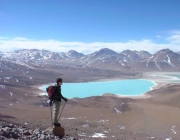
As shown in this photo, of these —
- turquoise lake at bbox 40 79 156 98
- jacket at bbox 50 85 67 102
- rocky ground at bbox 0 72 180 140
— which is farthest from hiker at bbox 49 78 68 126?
turquoise lake at bbox 40 79 156 98

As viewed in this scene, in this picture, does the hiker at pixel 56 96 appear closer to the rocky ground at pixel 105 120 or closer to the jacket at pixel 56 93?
the jacket at pixel 56 93

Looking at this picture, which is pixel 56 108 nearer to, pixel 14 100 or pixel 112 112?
pixel 112 112

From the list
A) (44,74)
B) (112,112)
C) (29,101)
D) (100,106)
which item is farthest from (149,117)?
(44,74)

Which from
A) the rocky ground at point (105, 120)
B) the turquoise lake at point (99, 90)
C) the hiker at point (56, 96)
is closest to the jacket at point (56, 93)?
the hiker at point (56, 96)

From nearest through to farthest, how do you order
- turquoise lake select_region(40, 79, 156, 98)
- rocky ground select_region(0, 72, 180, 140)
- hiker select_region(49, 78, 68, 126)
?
1. hiker select_region(49, 78, 68, 126)
2. rocky ground select_region(0, 72, 180, 140)
3. turquoise lake select_region(40, 79, 156, 98)

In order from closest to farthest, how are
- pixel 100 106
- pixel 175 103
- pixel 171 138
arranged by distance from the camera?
pixel 171 138
pixel 100 106
pixel 175 103

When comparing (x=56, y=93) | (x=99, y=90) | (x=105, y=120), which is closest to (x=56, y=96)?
(x=56, y=93)

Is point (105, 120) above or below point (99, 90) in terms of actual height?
above

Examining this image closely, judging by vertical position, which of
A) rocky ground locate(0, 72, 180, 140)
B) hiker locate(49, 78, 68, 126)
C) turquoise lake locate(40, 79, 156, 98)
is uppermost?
hiker locate(49, 78, 68, 126)

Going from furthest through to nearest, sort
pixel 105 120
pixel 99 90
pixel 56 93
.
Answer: pixel 99 90 → pixel 105 120 → pixel 56 93

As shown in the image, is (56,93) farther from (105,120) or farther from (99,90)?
(99,90)

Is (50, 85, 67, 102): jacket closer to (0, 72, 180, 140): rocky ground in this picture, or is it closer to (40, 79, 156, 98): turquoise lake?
(0, 72, 180, 140): rocky ground
